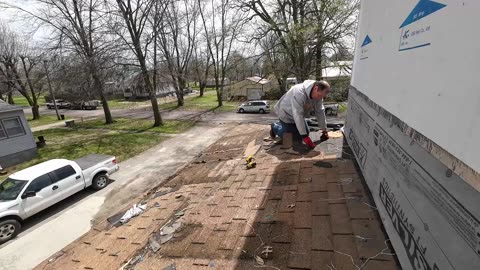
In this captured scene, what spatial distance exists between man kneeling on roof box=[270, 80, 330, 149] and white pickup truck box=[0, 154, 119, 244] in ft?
28.1

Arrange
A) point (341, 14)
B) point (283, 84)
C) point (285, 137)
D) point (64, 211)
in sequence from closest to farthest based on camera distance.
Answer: point (285, 137) < point (64, 211) < point (341, 14) < point (283, 84)

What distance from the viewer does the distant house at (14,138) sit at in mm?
14866

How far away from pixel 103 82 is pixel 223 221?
1912cm

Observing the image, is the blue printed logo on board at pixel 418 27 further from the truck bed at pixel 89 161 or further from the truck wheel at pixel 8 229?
the truck bed at pixel 89 161

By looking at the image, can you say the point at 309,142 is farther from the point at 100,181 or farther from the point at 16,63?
the point at 16,63

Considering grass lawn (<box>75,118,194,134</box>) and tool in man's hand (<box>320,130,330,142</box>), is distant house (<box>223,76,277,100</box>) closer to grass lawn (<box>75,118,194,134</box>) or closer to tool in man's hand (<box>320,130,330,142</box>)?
grass lawn (<box>75,118,194,134</box>)

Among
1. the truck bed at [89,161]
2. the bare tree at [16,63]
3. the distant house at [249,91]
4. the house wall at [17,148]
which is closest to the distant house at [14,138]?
the house wall at [17,148]

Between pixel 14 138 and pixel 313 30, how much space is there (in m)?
19.4

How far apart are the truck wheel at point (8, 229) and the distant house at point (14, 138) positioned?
9.56 m

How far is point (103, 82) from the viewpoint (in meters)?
18.8

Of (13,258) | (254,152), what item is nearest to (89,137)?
(13,258)

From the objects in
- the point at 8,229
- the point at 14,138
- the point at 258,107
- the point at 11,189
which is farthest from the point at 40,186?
the point at 258,107

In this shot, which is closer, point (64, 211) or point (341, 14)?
point (64, 211)

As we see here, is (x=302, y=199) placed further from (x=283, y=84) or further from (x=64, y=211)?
(x=283, y=84)
